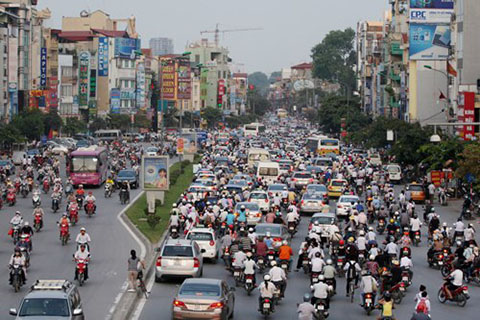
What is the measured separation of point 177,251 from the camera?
2858 cm

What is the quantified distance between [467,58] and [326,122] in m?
70.7

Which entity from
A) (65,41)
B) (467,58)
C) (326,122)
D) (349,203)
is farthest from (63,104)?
(349,203)

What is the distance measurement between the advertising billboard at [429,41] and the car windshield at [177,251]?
6709cm

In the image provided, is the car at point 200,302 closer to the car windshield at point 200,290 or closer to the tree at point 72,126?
the car windshield at point 200,290

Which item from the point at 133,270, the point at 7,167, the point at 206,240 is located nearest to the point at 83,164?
the point at 7,167

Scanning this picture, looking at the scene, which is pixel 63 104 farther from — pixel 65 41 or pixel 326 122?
pixel 326 122

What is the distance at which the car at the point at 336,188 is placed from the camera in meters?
57.2

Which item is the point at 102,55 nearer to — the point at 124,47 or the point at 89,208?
the point at 124,47

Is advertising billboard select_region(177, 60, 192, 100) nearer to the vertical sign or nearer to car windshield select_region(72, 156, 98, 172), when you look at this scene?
the vertical sign

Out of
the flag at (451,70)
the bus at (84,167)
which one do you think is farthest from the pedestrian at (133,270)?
the flag at (451,70)

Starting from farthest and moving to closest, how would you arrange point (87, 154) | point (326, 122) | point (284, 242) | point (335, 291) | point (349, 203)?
point (326, 122) → point (87, 154) → point (349, 203) → point (284, 242) → point (335, 291)

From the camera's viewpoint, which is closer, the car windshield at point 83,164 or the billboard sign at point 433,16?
the car windshield at point 83,164

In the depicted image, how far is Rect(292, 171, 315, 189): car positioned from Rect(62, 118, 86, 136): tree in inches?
2855

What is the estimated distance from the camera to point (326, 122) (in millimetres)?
153750
